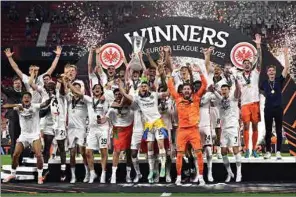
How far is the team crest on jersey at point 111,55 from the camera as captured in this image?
457 inches

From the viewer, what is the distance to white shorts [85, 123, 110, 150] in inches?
396

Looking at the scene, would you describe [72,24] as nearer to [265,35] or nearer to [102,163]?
[265,35]

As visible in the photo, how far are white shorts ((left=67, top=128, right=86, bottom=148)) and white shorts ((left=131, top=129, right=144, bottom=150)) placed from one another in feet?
3.16

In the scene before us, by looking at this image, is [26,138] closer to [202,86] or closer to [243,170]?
[202,86]

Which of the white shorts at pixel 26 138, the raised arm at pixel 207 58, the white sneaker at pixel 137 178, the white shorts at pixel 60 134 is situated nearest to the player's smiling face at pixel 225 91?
the raised arm at pixel 207 58

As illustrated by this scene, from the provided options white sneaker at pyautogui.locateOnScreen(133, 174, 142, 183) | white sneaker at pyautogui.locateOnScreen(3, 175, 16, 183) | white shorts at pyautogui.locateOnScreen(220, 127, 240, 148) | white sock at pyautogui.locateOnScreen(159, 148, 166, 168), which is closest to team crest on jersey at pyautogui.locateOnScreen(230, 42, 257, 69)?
white shorts at pyautogui.locateOnScreen(220, 127, 240, 148)

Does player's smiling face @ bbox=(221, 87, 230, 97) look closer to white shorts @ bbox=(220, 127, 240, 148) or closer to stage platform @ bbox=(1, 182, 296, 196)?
white shorts @ bbox=(220, 127, 240, 148)

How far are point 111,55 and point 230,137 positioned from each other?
321cm

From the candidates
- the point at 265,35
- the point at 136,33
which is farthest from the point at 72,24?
the point at 136,33

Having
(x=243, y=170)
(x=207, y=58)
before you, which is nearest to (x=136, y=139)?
(x=207, y=58)

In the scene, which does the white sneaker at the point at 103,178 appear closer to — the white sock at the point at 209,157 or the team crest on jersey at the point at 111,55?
the white sock at the point at 209,157

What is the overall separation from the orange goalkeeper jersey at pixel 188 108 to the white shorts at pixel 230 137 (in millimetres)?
748

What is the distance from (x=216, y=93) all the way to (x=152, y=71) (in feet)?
4.04

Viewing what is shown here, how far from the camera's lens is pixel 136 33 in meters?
11.6
